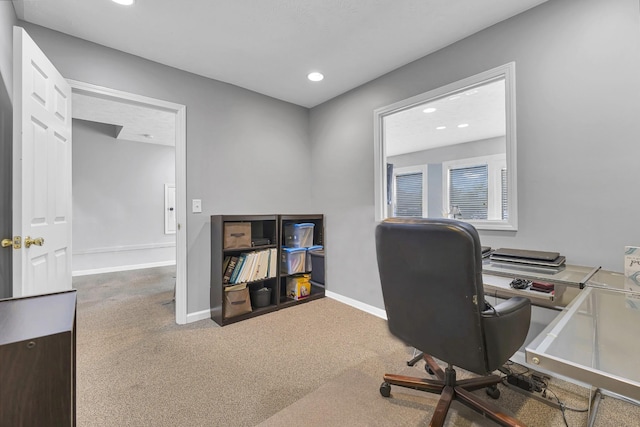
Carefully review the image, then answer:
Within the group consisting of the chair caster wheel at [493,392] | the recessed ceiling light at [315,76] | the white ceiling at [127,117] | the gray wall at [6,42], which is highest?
the recessed ceiling light at [315,76]

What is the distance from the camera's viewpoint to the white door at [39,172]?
4.86ft

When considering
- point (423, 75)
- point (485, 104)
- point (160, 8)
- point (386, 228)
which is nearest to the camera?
point (386, 228)

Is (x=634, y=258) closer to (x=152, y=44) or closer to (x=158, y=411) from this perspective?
(x=158, y=411)

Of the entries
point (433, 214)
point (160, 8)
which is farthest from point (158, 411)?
point (433, 214)

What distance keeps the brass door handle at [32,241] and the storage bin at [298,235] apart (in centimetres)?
213

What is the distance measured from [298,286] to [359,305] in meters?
0.74

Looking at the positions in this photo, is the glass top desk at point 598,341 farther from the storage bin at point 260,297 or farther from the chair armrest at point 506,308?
the storage bin at point 260,297

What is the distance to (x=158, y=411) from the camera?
1.53 metres

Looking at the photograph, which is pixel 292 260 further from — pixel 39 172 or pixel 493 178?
pixel 493 178

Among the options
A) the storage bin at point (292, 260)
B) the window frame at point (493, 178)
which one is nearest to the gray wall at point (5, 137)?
the storage bin at point (292, 260)

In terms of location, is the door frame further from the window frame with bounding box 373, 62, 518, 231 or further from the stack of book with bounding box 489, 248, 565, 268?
the stack of book with bounding box 489, 248, 565, 268

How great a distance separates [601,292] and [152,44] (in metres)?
3.43

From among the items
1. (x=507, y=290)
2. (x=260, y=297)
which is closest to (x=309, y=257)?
(x=260, y=297)

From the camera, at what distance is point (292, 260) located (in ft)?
10.7
